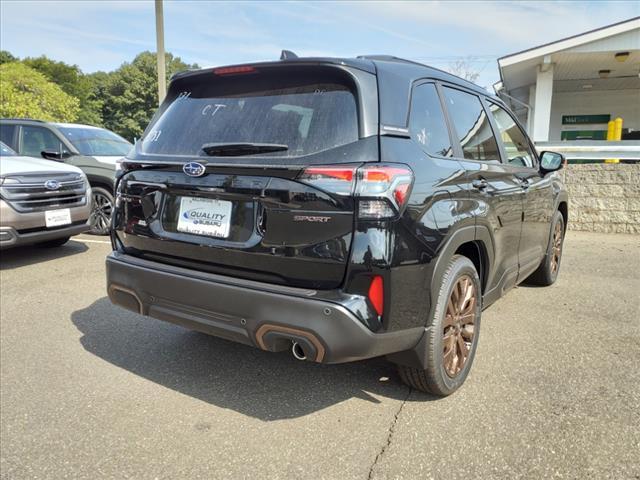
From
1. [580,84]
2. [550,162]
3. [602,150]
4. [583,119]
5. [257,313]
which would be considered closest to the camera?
[257,313]

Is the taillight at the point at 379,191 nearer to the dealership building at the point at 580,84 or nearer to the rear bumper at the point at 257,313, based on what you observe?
the rear bumper at the point at 257,313

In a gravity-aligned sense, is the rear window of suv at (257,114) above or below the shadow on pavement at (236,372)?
A: above

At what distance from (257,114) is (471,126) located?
151 centimetres

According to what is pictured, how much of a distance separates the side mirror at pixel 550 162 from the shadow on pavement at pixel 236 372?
2.27 m

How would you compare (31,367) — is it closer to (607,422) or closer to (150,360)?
(150,360)

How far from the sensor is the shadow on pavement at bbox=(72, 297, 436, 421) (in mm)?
2855

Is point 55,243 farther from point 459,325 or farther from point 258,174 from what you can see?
point 459,325

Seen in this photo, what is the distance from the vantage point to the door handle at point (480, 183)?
2.94 m

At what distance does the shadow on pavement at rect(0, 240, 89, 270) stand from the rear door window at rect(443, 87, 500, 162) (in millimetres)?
5271

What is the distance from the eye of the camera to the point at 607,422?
2600mm

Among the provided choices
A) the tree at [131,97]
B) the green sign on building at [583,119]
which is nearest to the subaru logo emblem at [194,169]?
the green sign on building at [583,119]

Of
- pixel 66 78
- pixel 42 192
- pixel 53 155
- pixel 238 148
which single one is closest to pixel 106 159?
pixel 53 155

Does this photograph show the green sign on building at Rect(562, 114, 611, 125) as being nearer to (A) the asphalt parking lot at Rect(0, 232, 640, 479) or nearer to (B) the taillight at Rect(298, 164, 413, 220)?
(A) the asphalt parking lot at Rect(0, 232, 640, 479)

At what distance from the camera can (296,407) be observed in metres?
2.77
